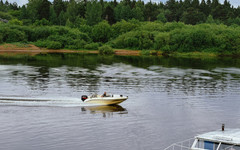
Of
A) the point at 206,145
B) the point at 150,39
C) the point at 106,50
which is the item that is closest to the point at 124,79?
the point at 206,145

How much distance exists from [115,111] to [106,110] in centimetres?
147

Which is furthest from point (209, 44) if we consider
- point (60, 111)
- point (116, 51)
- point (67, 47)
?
point (60, 111)

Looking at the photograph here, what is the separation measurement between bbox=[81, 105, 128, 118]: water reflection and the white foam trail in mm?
1924

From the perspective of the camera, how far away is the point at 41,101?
5525cm

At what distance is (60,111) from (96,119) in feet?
20.7

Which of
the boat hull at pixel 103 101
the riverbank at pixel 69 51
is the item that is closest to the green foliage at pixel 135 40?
the riverbank at pixel 69 51

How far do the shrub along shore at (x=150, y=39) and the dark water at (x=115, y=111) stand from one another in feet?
285

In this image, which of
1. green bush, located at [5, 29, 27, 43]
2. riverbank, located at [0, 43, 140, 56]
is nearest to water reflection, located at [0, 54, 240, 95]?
riverbank, located at [0, 43, 140, 56]

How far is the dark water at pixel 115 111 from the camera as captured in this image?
38.2 metres

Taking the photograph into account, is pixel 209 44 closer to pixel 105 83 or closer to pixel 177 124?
pixel 105 83

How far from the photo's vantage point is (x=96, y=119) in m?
46.6

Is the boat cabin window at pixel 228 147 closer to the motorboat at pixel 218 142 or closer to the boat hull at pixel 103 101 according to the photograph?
the motorboat at pixel 218 142

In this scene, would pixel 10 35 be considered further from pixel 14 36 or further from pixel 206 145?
pixel 206 145

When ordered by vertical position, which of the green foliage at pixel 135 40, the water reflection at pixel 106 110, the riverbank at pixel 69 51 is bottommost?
the water reflection at pixel 106 110
